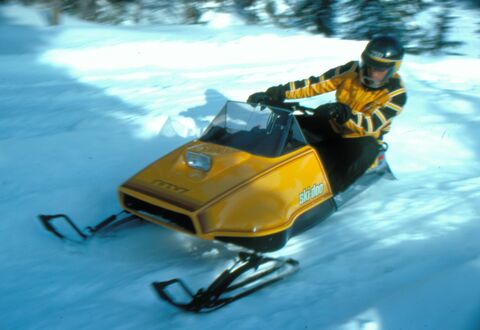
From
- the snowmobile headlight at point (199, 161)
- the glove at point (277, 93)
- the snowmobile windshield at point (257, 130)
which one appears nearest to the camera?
the snowmobile headlight at point (199, 161)

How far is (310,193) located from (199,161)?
89 cm

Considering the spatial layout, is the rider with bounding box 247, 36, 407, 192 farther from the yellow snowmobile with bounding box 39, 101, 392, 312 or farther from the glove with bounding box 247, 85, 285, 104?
the yellow snowmobile with bounding box 39, 101, 392, 312

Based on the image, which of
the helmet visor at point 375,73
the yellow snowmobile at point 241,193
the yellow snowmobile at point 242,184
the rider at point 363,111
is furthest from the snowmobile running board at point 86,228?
the helmet visor at point 375,73

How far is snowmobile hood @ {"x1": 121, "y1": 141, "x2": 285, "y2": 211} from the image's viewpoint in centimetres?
371

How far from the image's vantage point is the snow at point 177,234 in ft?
11.1

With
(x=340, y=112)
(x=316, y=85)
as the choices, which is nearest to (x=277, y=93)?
(x=316, y=85)

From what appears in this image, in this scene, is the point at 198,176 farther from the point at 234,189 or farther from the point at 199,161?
the point at 234,189

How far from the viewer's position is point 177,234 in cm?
444

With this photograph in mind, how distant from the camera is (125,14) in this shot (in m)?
14.0

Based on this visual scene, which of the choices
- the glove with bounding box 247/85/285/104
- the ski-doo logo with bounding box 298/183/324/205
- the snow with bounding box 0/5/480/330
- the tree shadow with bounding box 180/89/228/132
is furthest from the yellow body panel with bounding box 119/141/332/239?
the tree shadow with bounding box 180/89/228/132

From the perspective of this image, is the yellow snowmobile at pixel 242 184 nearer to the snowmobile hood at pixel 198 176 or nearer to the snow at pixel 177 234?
the snowmobile hood at pixel 198 176

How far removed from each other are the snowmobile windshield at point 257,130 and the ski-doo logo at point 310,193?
0.34 meters

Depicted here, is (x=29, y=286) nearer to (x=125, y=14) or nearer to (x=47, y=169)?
(x=47, y=169)

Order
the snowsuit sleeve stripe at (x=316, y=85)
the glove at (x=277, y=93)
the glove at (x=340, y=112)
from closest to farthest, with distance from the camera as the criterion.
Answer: the glove at (x=340, y=112) → the glove at (x=277, y=93) → the snowsuit sleeve stripe at (x=316, y=85)
